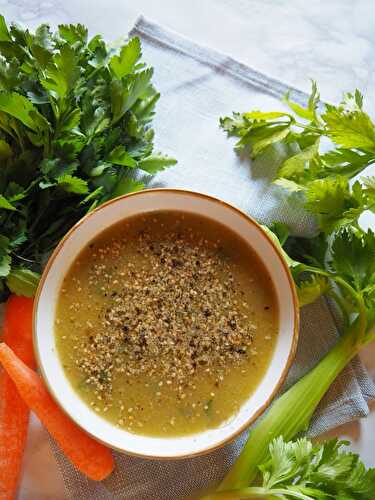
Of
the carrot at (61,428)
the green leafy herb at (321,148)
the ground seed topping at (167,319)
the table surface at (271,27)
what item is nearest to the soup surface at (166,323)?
the ground seed topping at (167,319)

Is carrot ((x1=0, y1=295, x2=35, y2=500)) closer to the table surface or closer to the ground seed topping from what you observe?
the ground seed topping

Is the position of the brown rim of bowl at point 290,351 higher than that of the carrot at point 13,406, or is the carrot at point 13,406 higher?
the brown rim of bowl at point 290,351

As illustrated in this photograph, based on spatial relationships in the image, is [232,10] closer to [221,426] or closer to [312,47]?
[312,47]

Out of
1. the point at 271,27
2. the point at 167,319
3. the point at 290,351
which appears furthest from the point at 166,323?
the point at 271,27

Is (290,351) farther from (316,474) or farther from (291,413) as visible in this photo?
(316,474)

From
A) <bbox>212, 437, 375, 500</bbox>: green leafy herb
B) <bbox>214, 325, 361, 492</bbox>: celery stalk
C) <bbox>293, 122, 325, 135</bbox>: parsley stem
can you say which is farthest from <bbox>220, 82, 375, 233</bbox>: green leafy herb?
<bbox>212, 437, 375, 500</bbox>: green leafy herb

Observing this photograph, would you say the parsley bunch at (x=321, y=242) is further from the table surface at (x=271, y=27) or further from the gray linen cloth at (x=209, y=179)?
the table surface at (x=271, y=27)
